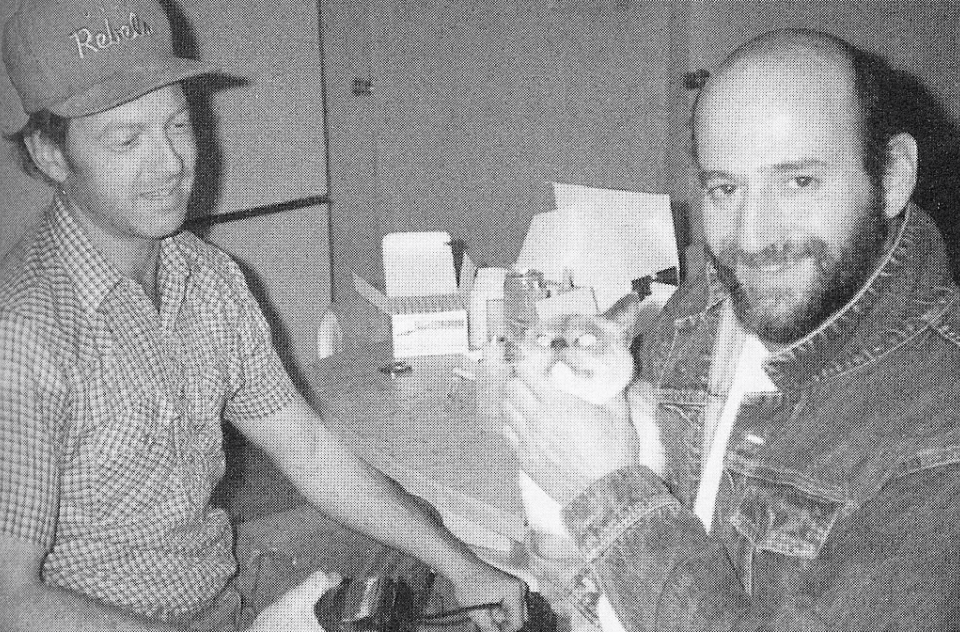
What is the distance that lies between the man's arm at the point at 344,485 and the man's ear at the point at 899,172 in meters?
0.78

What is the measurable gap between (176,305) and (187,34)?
1.19 metres

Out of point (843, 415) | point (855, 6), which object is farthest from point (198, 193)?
point (843, 415)

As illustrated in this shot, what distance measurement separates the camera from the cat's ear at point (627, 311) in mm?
1471

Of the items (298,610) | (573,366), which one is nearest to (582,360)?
(573,366)

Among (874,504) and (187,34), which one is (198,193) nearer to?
(187,34)

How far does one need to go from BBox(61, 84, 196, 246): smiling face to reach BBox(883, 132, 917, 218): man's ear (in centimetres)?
93

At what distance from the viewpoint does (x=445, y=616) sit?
1.17 m

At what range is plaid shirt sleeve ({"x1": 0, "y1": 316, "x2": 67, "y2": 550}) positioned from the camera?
3.21 feet

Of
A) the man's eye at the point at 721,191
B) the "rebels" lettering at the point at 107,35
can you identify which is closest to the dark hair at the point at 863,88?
the man's eye at the point at 721,191

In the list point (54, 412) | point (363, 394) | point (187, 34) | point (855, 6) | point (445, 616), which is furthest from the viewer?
point (187, 34)

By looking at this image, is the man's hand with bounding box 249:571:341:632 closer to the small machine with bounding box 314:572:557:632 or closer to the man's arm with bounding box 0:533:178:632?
the small machine with bounding box 314:572:557:632

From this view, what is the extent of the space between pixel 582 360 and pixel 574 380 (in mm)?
24

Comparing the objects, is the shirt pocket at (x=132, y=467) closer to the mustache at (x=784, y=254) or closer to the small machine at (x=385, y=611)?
the small machine at (x=385, y=611)

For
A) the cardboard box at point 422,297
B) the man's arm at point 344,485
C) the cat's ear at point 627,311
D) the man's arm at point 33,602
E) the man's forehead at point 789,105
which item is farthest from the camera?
the cardboard box at point 422,297
